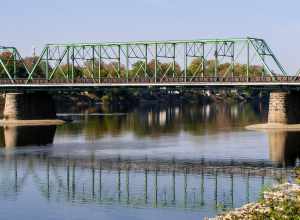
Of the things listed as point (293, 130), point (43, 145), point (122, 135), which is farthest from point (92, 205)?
point (293, 130)

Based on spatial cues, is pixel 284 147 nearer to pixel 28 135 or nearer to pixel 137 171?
pixel 137 171

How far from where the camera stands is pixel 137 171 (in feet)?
223

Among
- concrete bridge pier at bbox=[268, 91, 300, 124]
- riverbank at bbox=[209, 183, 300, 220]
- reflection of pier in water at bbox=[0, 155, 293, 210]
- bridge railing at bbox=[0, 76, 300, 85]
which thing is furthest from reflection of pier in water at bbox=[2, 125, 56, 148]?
riverbank at bbox=[209, 183, 300, 220]

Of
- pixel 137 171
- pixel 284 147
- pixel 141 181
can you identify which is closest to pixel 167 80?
pixel 284 147

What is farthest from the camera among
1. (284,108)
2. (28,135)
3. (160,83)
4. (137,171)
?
(160,83)

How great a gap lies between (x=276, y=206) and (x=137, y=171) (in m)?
44.7

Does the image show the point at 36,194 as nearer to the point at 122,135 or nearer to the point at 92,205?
the point at 92,205

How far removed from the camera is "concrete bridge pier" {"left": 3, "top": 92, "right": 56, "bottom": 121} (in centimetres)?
14225

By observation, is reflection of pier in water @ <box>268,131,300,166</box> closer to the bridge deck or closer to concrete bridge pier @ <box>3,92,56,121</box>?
the bridge deck

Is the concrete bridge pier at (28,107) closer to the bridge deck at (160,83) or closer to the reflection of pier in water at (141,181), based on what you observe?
the bridge deck at (160,83)

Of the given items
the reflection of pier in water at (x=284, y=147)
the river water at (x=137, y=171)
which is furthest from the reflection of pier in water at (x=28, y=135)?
the reflection of pier in water at (x=284, y=147)

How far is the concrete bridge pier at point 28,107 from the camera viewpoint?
142 metres

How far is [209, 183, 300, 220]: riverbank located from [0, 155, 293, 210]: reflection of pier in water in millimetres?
21280

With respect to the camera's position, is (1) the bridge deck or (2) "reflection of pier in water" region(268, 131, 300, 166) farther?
(1) the bridge deck
